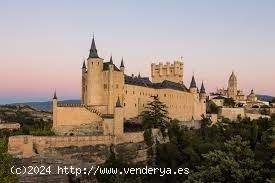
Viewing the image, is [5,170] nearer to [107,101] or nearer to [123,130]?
[123,130]

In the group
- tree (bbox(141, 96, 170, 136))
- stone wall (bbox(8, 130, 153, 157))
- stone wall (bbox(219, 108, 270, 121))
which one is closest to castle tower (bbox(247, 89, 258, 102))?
stone wall (bbox(219, 108, 270, 121))

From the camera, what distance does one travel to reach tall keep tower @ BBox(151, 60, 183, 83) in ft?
249

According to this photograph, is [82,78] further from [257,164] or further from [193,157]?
[257,164]

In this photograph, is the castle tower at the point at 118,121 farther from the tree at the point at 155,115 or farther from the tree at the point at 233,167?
the tree at the point at 233,167

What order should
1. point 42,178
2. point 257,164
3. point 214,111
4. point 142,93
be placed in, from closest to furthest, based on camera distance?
point 257,164 < point 42,178 < point 142,93 < point 214,111

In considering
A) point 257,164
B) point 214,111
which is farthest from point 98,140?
point 214,111

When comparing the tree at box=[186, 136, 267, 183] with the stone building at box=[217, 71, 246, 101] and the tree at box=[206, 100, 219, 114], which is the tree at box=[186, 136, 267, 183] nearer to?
the tree at box=[206, 100, 219, 114]

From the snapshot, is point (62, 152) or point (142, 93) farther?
point (142, 93)

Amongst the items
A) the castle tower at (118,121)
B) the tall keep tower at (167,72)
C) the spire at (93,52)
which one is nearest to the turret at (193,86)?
the tall keep tower at (167,72)

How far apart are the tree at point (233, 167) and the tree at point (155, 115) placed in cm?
2421

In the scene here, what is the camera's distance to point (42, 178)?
40.5 metres

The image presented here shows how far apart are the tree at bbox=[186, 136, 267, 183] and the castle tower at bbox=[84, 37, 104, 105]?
84.5ft

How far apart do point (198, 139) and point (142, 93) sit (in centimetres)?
1011

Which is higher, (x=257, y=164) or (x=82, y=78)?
(x=82, y=78)
